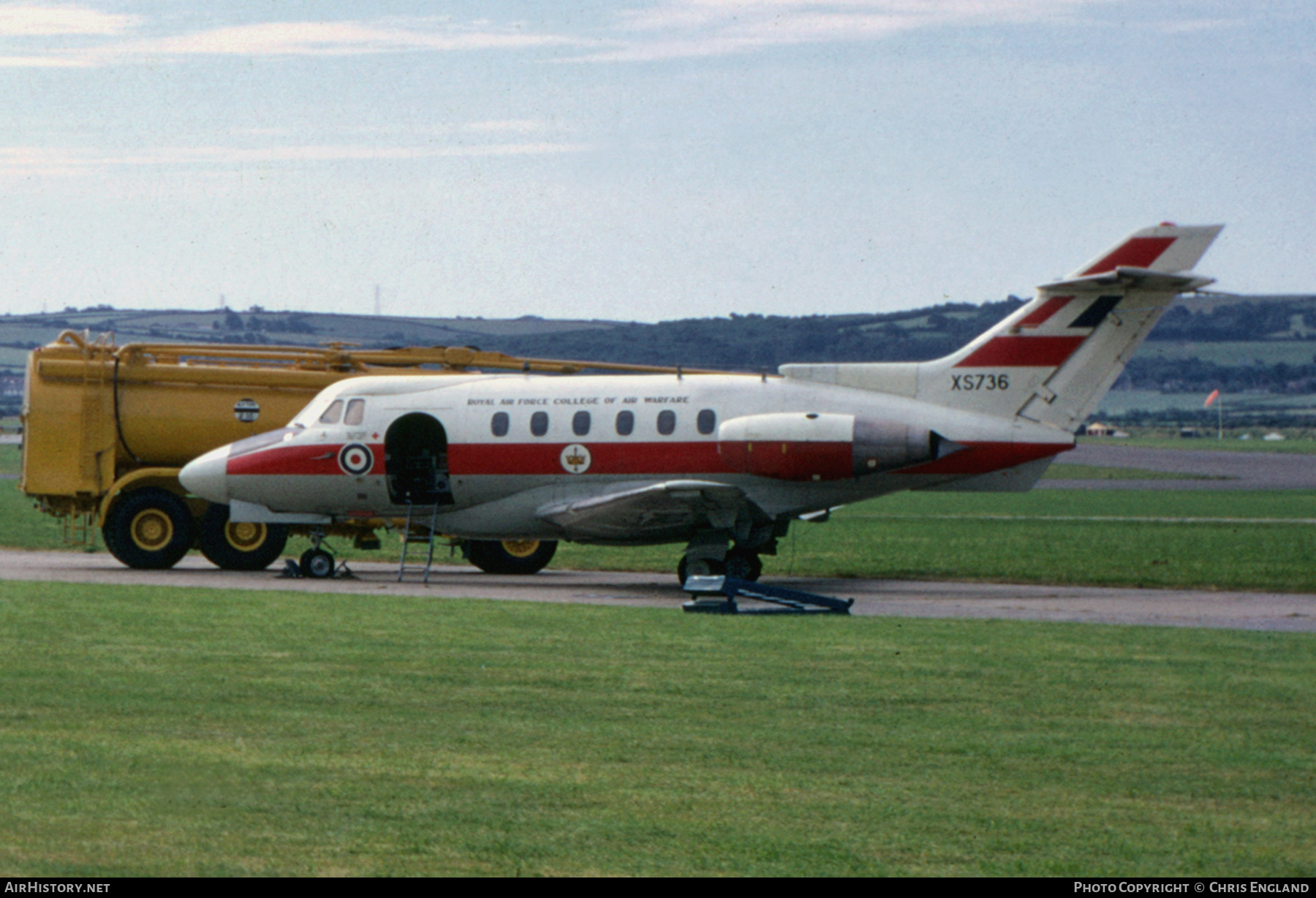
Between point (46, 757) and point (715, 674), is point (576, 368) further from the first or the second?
point (46, 757)

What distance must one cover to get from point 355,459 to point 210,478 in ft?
8.10

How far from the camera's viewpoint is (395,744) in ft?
32.8

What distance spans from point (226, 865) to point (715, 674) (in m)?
6.66

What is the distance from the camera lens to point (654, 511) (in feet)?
81.2

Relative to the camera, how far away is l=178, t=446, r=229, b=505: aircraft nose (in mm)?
26906

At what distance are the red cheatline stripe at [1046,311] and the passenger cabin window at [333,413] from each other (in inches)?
431

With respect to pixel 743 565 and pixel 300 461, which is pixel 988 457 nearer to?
pixel 743 565

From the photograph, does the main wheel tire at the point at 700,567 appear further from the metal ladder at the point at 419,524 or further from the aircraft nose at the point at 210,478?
the aircraft nose at the point at 210,478

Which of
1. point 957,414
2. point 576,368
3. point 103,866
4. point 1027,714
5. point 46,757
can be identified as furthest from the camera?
point 576,368

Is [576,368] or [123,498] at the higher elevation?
[576,368]

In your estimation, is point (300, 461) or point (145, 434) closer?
point (300, 461)

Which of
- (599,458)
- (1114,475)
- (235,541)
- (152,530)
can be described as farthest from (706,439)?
(1114,475)

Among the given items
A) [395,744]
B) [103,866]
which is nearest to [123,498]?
[395,744]

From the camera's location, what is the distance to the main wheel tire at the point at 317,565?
88.6ft
